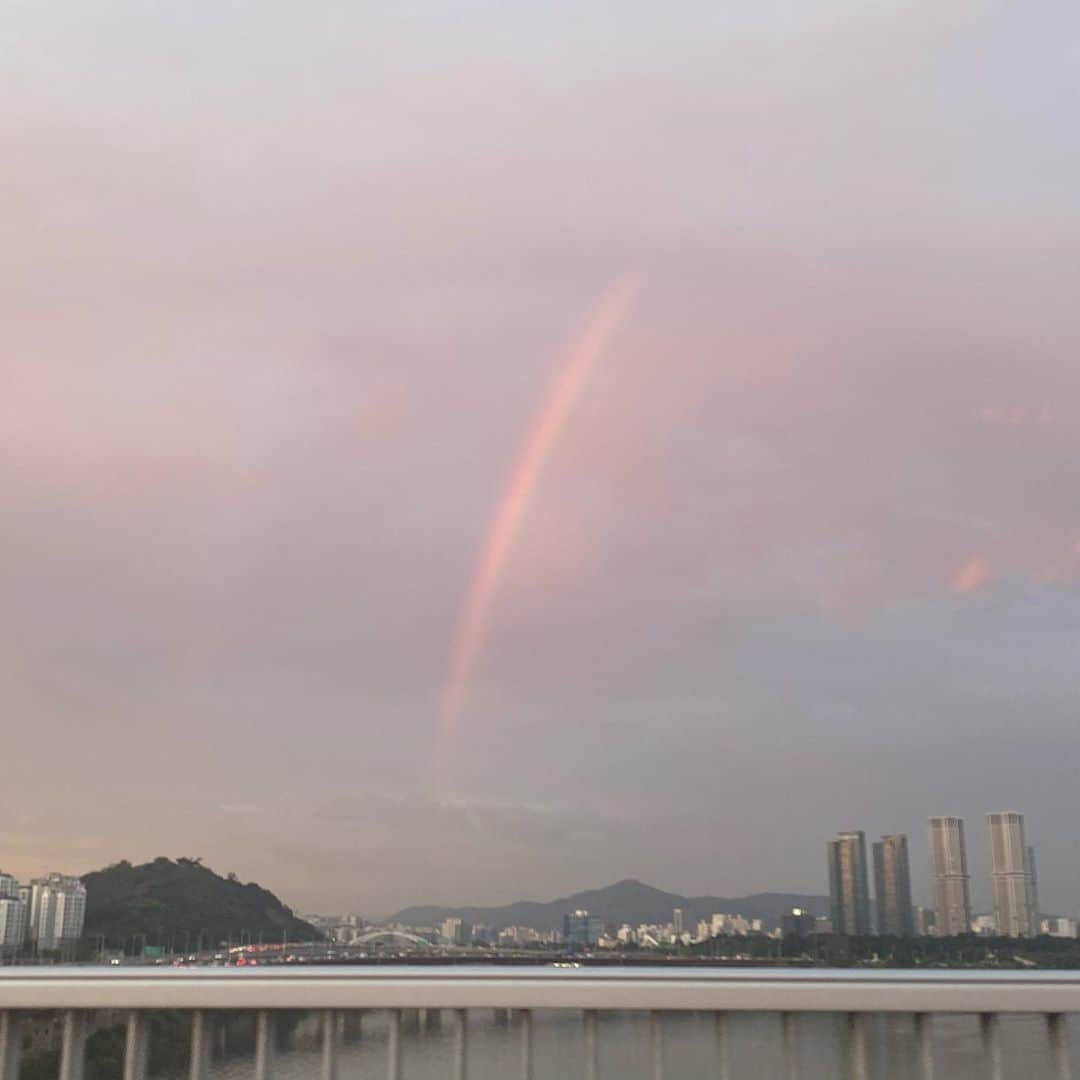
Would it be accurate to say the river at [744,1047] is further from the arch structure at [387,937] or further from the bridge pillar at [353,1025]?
the arch structure at [387,937]

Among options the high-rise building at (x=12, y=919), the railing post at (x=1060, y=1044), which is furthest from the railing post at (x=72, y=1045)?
the high-rise building at (x=12, y=919)

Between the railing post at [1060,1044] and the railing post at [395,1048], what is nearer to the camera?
the railing post at [1060,1044]

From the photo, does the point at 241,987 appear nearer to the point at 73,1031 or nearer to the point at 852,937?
the point at 73,1031

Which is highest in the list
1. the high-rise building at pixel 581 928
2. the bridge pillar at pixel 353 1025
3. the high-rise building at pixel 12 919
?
the high-rise building at pixel 581 928

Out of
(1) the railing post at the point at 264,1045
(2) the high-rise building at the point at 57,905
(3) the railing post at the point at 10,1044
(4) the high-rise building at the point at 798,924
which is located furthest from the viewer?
(2) the high-rise building at the point at 57,905

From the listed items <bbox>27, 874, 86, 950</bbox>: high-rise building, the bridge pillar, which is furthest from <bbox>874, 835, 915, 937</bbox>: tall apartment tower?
<bbox>27, 874, 86, 950</bbox>: high-rise building

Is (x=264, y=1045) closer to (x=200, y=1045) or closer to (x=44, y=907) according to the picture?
(x=200, y=1045)
